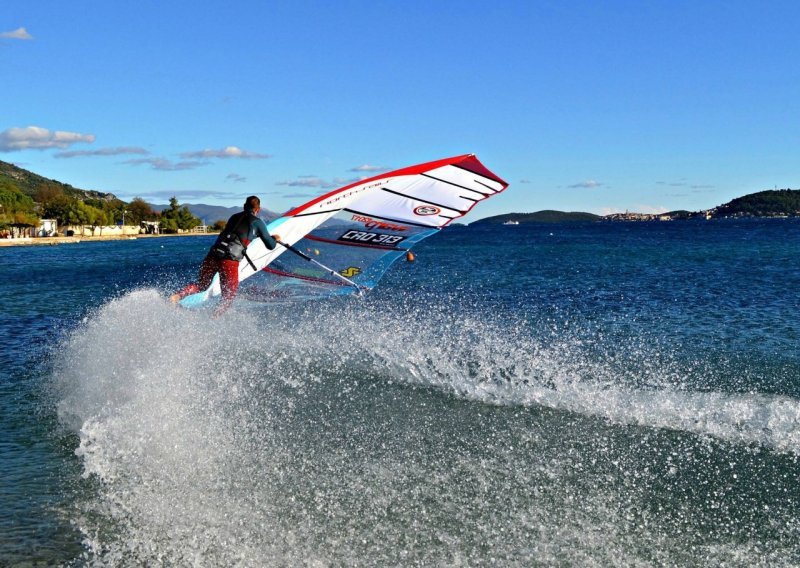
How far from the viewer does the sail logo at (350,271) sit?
35.3 ft

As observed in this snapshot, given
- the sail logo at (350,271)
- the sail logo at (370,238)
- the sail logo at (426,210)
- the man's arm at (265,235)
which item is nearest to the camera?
the man's arm at (265,235)

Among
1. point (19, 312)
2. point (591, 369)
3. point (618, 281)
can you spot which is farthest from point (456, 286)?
point (591, 369)

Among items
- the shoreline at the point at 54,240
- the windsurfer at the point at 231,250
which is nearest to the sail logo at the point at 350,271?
the windsurfer at the point at 231,250

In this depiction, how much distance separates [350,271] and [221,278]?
208cm

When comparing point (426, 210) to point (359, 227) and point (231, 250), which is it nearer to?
point (359, 227)

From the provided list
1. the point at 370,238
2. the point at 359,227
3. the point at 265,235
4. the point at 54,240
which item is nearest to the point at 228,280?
the point at 265,235

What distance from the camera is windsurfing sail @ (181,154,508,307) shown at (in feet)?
29.9

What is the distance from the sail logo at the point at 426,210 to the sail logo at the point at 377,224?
0.41 m

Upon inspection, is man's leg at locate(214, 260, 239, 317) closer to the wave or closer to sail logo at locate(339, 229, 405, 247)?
the wave

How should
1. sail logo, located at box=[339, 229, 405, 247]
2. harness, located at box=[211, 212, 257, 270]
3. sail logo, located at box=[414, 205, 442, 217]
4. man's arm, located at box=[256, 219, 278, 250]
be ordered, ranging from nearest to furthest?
man's arm, located at box=[256, 219, 278, 250] → harness, located at box=[211, 212, 257, 270] → sail logo, located at box=[414, 205, 442, 217] → sail logo, located at box=[339, 229, 405, 247]

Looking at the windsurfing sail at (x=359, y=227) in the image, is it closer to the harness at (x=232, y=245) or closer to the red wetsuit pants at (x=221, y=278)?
the red wetsuit pants at (x=221, y=278)

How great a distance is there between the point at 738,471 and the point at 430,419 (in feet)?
9.59

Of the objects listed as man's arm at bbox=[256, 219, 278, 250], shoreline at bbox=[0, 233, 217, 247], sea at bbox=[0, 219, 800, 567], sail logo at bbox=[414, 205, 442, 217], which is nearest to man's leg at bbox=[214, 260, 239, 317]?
sea at bbox=[0, 219, 800, 567]

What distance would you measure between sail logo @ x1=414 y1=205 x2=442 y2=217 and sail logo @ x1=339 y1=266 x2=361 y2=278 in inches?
57.6
